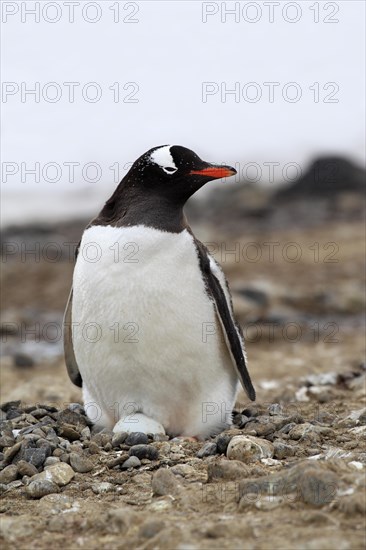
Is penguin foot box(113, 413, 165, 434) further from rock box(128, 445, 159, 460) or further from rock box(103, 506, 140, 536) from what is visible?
rock box(103, 506, 140, 536)

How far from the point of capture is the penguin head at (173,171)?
Result: 5.01 metres

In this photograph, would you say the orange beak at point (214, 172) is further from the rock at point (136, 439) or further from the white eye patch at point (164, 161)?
the rock at point (136, 439)

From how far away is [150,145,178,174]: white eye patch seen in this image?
501cm

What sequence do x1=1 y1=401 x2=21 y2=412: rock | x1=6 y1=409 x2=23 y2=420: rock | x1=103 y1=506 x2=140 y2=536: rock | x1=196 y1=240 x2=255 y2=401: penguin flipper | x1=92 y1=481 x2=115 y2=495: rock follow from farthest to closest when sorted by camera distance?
x1=1 y1=401 x2=21 y2=412: rock, x1=6 y1=409 x2=23 y2=420: rock, x1=196 y1=240 x2=255 y2=401: penguin flipper, x1=92 y1=481 x2=115 y2=495: rock, x1=103 y1=506 x2=140 y2=536: rock

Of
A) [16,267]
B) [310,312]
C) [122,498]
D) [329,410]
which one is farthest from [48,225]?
[122,498]

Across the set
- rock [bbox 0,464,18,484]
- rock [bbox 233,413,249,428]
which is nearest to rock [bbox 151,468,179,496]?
rock [bbox 0,464,18,484]

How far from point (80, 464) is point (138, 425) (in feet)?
2.18

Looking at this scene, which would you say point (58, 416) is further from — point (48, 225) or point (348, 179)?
point (348, 179)

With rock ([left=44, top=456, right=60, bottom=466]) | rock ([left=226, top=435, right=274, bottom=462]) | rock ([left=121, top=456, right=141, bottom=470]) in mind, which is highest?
rock ([left=226, top=435, right=274, bottom=462])

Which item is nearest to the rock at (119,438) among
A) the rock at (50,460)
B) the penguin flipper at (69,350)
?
the rock at (50,460)

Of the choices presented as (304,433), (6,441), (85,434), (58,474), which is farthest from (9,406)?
(304,433)

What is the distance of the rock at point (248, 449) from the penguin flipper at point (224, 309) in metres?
0.92

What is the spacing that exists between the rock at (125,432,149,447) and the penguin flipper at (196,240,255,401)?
0.77m

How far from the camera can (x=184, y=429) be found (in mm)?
5184
